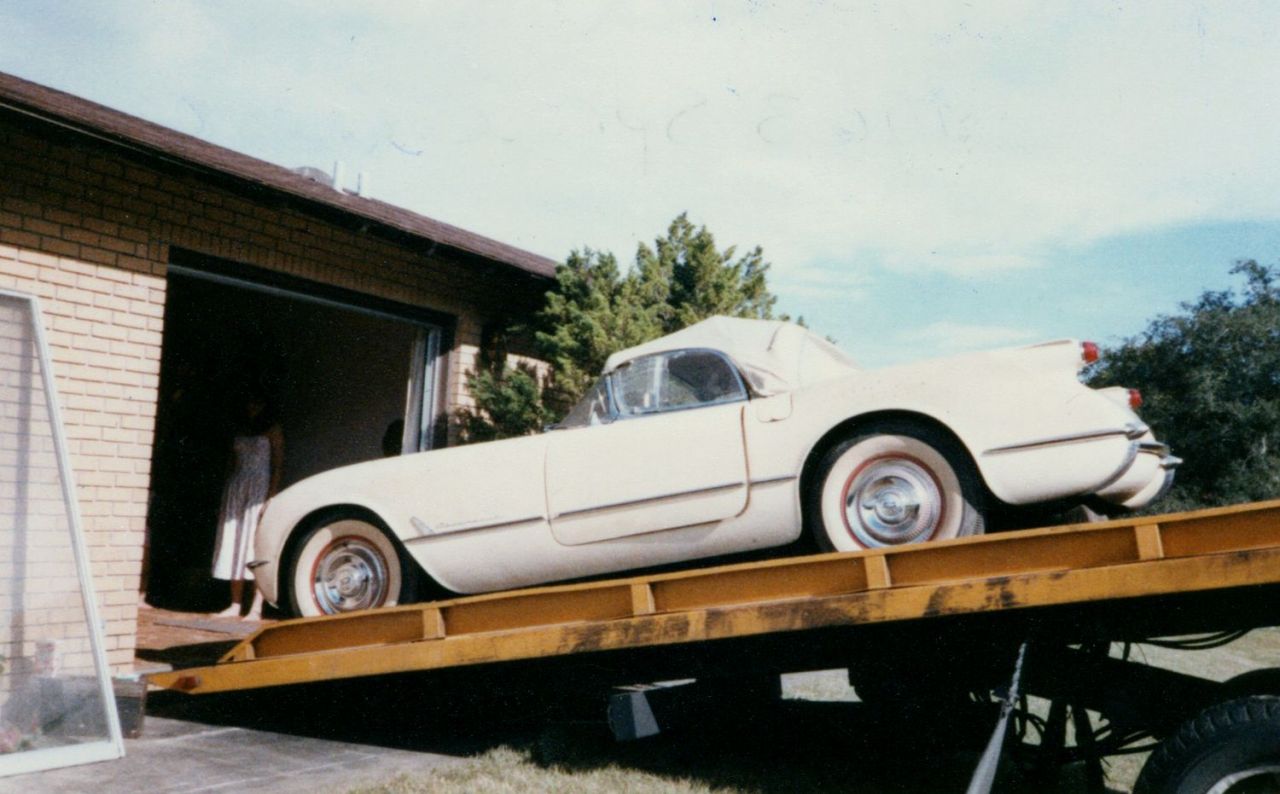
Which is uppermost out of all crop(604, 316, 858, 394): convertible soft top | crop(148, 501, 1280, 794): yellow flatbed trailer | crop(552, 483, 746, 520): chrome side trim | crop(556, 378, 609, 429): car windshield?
crop(604, 316, 858, 394): convertible soft top

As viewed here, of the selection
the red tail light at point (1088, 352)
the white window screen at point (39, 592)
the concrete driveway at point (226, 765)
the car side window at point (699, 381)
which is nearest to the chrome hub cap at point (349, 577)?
the concrete driveway at point (226, 765)

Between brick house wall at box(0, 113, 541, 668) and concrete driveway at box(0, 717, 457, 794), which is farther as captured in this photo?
brick house wall at box(0, 113, 541, 668)

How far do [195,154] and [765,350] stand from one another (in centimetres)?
395

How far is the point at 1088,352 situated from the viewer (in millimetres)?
4141

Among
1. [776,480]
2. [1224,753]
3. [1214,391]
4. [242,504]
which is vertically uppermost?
[1214,391]

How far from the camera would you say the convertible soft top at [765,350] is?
479cm

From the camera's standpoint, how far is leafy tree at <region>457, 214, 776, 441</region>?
8273 mm

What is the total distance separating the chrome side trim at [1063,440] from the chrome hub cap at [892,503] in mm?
312

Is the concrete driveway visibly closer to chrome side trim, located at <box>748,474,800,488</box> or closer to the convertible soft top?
A: chrome side trim, located at <box>748,474,800,488</box>

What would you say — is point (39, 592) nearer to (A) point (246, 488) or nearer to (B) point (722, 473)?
(B) point (722, 473)

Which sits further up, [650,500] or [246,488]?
[246,488]

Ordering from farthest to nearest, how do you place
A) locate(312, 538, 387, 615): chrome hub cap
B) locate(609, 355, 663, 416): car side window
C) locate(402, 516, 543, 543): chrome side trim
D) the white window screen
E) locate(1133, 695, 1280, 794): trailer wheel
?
locate(312, 538, 387, 615): chrome hub cap, locate(609, 355, 663, 416): car side window, locate(402, 516, 543, 543): chrome side trim, the white window screen, locate(1133, 695, 1280, 794): trailer wheel

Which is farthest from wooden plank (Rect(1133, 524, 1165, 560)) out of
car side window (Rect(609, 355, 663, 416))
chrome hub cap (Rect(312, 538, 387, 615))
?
chrome hub cap (Rect(312, 538, 387, 615))

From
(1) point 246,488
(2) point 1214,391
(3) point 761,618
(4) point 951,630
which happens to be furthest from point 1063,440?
(2) point 1214,391
